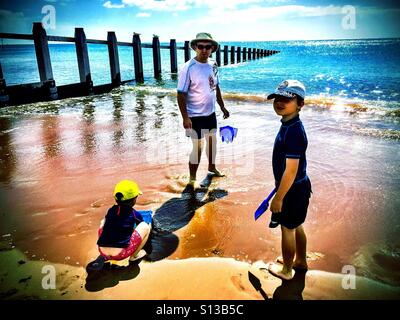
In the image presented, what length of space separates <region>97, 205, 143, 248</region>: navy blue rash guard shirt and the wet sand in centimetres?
32

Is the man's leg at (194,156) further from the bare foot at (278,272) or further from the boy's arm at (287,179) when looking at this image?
the boy's arm at (287,179)

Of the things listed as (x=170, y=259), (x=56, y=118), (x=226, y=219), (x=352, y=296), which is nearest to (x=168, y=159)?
(x=226, y=219)

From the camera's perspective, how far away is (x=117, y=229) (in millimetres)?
2432

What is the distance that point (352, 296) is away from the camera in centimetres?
219

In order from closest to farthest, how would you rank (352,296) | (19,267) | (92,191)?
(352,296) → (19,267) → (92,191)

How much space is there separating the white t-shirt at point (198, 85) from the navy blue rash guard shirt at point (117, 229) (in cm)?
194

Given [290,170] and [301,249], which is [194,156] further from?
[290,170]

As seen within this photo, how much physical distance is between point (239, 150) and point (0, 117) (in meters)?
6.87

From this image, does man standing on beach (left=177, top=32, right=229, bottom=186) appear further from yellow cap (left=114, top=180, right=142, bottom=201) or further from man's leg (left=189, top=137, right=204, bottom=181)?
yellow cap (left=114, top=180, right=142, bottom=201)

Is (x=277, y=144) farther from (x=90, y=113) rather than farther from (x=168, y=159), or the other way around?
(x=90, y=113)

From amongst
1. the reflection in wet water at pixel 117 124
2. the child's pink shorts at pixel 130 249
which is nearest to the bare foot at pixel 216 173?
the child's pink shorts at pixel 130 249

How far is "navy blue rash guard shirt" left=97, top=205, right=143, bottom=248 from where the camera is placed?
241cm

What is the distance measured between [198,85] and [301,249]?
2457mm
